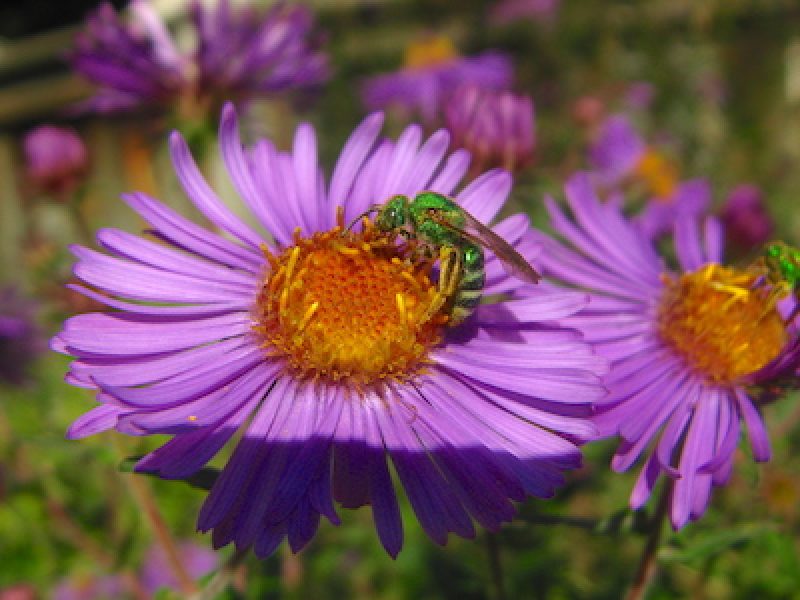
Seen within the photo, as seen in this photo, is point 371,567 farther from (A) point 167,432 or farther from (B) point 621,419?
(A) point 167,432

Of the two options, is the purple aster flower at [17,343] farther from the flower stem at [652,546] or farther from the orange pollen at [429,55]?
the orange pollen at [429,55]

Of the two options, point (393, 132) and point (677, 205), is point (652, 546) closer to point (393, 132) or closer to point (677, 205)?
point (677, 205)

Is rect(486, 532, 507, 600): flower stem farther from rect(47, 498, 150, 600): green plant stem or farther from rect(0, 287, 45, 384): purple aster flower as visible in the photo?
rect(0, 287, 45, 384): purple aster flower

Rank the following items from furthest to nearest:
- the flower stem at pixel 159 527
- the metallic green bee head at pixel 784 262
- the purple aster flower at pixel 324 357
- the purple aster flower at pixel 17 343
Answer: the purple aster flower at pixel 17 343 → the flower stem at pixel 159 527 → the metallic green bee head at pixel 784 262 → the purple aster flower at pixel 324 357

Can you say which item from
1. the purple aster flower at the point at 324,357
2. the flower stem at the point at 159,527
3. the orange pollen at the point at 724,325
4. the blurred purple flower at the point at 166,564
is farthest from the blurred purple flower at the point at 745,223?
the blurred purple flower at the point at 166,564

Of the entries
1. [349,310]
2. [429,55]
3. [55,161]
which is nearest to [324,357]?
[349,310]

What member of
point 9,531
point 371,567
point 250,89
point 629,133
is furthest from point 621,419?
point 629,133

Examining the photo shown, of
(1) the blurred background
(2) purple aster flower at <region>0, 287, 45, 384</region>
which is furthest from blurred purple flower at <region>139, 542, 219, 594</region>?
(2) purple aster flower at <region>0, 287, 45, 384</region>
